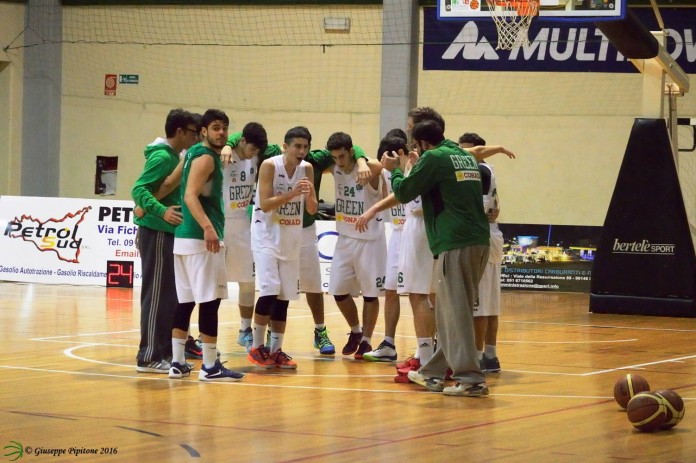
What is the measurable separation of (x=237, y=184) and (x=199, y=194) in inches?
70.0

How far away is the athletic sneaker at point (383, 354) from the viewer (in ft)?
30.1

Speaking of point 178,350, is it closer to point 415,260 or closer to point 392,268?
point 415,260

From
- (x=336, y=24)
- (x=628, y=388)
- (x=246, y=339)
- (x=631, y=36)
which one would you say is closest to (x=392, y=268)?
(x=246, y=339)

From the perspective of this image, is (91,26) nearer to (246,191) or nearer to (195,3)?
(195,3)

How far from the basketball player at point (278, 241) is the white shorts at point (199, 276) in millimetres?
785

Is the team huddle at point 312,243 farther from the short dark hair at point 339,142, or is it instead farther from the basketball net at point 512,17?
the basketball net at point 512,17

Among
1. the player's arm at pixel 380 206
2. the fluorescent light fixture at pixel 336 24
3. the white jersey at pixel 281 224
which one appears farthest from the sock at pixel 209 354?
the fluorescent light fixture at pixel 336 24

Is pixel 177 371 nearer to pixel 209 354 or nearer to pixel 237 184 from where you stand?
pixel 209 354

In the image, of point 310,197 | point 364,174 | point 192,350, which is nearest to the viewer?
point 310,197

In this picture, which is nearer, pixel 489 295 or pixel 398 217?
pixel 489 295

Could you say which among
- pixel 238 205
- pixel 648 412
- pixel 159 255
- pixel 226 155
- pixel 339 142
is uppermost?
pixel 339 142

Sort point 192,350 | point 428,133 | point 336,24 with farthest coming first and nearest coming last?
point 336,24 → point 192,350 → point 428,133

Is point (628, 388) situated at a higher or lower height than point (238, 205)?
lower

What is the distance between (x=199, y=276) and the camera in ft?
24.9
